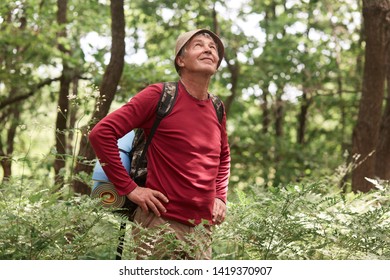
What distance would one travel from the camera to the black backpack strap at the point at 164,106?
14.2 ft

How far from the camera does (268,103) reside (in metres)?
21.7

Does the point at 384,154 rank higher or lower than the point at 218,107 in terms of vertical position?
lower

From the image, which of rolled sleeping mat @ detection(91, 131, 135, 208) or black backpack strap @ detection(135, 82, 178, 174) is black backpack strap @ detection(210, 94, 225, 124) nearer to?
black backpack strap @ detection(135, 82, 178, 174)

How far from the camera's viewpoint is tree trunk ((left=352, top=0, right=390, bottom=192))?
27.6ft

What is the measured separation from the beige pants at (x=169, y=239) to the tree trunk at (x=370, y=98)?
4.65m

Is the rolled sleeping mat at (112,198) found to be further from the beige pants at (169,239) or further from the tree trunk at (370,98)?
the tree trunk at (370,98)

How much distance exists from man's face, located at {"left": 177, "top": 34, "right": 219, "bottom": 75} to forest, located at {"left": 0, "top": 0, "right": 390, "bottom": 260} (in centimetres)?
90

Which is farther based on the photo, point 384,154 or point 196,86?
point 384,154

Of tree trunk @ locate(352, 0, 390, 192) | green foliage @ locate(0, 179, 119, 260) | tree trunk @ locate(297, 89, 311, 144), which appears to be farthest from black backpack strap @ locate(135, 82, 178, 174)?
tree trunk @ locate(297, 89, 311, 144)

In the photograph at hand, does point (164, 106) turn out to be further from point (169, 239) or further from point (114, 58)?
point (114, 58)

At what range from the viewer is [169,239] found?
405 centimetres

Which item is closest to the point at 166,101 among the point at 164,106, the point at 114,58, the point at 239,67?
the point at 164,106

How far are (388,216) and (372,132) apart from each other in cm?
395

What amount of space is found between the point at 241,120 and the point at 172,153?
57.1 feet
